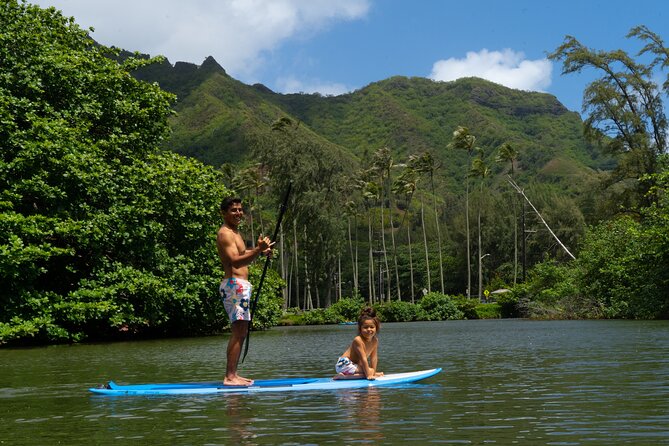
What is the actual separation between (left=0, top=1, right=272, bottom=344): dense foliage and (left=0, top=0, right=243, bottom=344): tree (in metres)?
0.05

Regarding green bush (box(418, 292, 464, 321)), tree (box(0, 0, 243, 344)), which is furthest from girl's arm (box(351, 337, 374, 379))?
green bush (box(418, 292, 464, 321))

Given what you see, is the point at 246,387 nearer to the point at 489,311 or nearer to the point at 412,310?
the point at 412,310

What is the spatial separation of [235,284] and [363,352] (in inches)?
82.0

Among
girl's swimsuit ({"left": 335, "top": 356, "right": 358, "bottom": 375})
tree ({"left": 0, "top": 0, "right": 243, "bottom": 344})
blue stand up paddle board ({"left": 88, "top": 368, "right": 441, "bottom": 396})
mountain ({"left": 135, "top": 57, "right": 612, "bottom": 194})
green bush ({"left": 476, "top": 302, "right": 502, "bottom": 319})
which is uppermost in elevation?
mountain ({"left": 135, "top": 57, "right": 612, "bottom": 194})

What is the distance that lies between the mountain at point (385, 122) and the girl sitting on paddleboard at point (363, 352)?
113 metres

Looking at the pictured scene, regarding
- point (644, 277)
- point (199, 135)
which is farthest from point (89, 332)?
point (199, 135)

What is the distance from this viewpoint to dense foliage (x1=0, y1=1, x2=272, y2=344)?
25.2 metres

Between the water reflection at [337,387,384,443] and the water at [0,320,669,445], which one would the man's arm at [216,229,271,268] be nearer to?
the water at [0,320,669,445]

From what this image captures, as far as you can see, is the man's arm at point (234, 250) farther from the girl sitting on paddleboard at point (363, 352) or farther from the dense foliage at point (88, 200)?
the dense foliage at point (88, 200)

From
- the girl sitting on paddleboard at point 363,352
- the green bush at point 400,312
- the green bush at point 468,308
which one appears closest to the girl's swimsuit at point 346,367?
the girl sitting on paddleboard at point 363,352

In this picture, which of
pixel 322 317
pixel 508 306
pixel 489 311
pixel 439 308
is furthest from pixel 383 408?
pixel 489 311

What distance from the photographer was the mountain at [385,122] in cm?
14038

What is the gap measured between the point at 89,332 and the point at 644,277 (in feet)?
94.1

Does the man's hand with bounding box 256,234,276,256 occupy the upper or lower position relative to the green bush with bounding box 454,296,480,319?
upper
